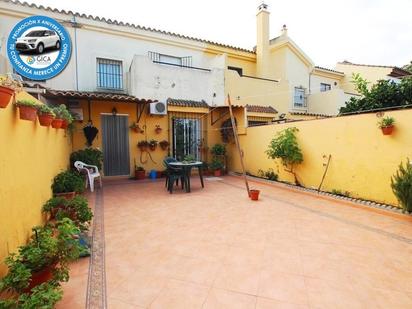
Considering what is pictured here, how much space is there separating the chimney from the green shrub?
21.1 feet

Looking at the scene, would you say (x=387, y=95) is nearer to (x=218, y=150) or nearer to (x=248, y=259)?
(x=218, y=150)

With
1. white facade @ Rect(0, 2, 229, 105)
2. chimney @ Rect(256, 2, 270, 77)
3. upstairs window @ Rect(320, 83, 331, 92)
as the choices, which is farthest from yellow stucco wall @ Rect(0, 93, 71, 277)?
upstairs window @ Rect(320, 83, 331, 92)

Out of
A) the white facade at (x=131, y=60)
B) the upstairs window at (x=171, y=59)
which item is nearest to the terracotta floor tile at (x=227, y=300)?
the white facade at (x=131, y=60)

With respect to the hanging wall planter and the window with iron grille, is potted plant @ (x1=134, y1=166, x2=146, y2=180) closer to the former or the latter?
the window with iron grille

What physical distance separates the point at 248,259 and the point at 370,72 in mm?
18059

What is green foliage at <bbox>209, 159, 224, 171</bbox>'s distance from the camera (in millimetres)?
10703

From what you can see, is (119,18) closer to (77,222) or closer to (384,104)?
(77,222)

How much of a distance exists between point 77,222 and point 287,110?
40.1ft

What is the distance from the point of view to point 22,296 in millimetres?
1905

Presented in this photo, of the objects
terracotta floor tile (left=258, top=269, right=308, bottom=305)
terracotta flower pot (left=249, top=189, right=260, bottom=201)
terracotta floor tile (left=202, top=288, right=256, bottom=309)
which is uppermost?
terracotta flower pot (left=249, top=189, right=260, bottom=201)

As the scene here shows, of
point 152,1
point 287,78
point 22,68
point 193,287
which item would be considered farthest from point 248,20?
point 193,287

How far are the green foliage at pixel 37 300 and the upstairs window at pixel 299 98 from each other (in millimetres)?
15247

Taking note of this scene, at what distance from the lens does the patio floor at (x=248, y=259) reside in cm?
246

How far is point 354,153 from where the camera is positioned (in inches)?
241
